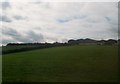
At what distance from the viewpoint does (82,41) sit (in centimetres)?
12175

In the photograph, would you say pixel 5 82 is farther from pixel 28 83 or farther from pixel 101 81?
pixel 101 81

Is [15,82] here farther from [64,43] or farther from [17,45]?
[64,43]

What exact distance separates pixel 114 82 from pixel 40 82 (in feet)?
21.0

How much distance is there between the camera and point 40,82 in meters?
21.2

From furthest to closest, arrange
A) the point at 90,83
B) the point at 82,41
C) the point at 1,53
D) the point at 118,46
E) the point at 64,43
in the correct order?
the point at 82,41 < the point at 64,43 < the point at 118,46 < the point at 1,53 < the point at 90,83

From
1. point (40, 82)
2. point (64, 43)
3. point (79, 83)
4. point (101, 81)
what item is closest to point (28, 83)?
point (40, 82)

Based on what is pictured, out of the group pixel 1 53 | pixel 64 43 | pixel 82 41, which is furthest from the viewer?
pixel 82 41

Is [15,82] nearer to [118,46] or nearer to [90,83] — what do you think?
[90,83]

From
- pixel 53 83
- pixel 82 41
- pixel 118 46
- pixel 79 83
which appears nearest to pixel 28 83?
pixel 53 83

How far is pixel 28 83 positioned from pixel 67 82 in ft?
11.2

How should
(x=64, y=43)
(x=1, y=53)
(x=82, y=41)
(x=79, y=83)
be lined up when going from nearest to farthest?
(x=79, y=83)
(x=1, y=53)
(x=64, y=43)
(x=82, y=41)

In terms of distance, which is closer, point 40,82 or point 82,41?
point 40,82

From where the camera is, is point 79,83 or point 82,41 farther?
point 82,41

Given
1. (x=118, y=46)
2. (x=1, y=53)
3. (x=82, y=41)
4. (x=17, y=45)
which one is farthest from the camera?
(x=82, y=41)
